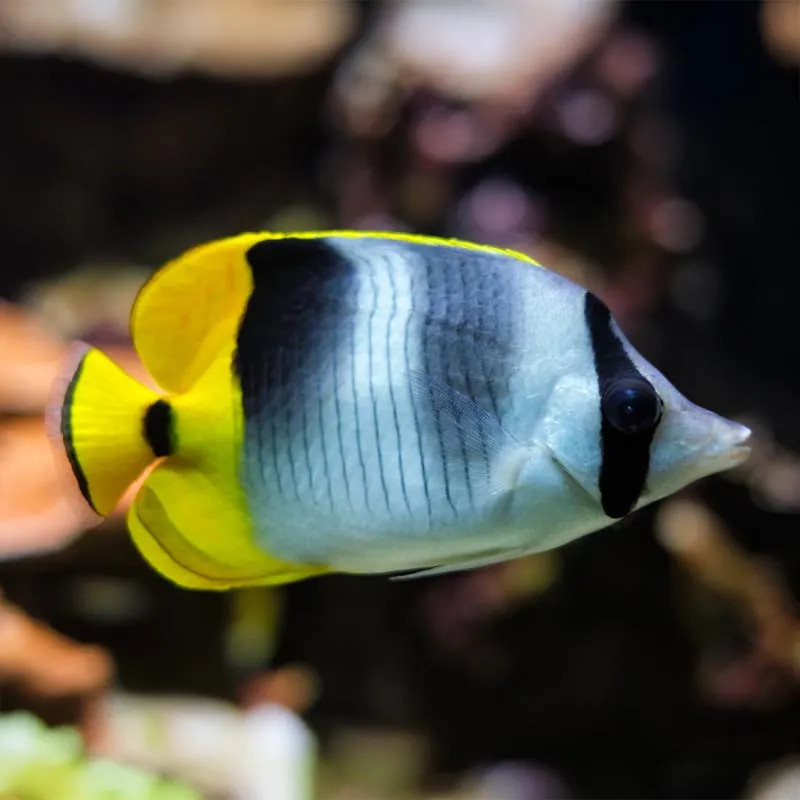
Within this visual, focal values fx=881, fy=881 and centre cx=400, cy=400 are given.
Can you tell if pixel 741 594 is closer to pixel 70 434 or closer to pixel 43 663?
pixel 43 663

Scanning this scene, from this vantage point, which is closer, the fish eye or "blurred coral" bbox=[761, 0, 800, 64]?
the fish eye

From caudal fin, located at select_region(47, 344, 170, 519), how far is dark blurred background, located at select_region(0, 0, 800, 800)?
1.17m

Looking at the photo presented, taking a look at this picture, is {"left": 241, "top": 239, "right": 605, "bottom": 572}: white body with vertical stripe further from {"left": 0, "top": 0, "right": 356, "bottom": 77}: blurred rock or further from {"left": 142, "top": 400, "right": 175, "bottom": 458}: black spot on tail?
{"left": 0, "top": 0, "right": 356, "bottom": 77}: blurred rock

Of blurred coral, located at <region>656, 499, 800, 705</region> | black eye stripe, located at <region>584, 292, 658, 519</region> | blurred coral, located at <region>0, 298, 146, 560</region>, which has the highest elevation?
black eye stripe, located at <region>584, 292, 658, 519</region>

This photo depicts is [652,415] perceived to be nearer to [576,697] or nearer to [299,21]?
[576,697]

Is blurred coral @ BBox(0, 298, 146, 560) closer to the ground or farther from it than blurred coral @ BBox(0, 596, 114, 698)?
farther from it

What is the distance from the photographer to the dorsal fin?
1097 millimetres

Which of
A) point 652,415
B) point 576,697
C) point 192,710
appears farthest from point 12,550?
point 576,697

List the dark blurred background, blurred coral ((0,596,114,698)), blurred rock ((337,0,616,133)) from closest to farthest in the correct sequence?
1. blurred coral ((0,596,114,698))
2. the dark blurred background
3. blurred rock ((337,0,616,133))

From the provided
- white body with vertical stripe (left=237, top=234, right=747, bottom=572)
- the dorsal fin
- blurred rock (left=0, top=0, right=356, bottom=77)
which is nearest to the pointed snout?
white body with vertical stripe (left=237, top=234, right=747, bottom=572)

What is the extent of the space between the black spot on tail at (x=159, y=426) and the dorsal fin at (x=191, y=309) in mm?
80

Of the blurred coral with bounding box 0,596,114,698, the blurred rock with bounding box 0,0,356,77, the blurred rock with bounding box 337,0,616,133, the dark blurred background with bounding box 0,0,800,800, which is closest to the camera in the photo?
the blurred coral with bounding box 0,596,114,698

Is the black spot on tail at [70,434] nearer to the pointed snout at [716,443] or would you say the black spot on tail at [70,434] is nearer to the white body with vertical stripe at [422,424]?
the white body with vertical stripe at [422,424]

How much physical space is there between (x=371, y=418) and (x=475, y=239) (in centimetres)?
224
